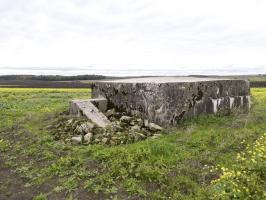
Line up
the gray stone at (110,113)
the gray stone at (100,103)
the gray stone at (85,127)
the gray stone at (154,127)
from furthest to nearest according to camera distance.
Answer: the gray stone at (100,103) < the gray stone at (110,113) < the gray stone at (154,127) < the gray stone at (85,127)

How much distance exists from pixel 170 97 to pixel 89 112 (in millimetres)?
2348

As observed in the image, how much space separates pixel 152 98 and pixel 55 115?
3.60m

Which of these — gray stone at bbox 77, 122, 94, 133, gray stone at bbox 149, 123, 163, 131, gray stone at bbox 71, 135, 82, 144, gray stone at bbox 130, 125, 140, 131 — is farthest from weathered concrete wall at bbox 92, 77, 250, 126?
gray stone at bbox 71, 135, 82, 144

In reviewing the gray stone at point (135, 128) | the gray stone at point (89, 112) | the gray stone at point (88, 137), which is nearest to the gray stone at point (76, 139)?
the gray stone at point (88, 137)

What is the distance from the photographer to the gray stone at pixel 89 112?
31.9ft

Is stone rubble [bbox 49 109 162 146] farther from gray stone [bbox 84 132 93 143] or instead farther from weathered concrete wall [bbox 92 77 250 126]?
weathered concrete wall [bbox 92 77 250 126]

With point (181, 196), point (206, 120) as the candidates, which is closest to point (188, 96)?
point (206, 120)

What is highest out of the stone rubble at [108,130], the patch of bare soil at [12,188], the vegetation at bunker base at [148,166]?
the stone rubble at [108,130]

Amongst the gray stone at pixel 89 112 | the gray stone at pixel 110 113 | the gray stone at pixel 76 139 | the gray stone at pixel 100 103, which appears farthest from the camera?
the gray stone at pixel 100 103

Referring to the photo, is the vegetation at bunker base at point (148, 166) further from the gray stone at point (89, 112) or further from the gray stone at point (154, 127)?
the gray stone at point (89, 112)

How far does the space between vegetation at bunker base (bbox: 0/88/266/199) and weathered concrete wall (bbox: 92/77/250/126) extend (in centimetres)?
65

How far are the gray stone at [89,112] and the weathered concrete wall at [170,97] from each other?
34.9 inches

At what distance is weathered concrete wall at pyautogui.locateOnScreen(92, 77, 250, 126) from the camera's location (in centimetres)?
977

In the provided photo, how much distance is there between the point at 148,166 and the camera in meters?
6.50
